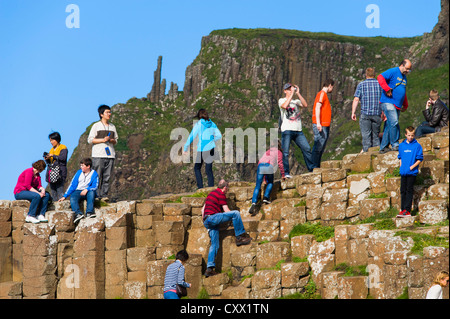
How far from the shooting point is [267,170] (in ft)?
62.4

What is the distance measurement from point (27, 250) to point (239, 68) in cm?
13110

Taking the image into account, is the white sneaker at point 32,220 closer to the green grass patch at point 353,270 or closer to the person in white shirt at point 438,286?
the green grass patch at point 353,270

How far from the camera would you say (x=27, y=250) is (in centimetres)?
1866

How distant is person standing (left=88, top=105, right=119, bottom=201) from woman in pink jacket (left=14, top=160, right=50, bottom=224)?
167 centimetres

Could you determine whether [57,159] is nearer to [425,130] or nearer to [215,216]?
[215,216]

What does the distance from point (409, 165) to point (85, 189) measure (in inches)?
340

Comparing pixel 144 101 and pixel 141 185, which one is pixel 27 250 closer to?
pixel 141 185

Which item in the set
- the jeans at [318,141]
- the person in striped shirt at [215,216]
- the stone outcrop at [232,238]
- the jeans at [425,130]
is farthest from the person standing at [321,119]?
→ the person in striped shirt at [215,216]

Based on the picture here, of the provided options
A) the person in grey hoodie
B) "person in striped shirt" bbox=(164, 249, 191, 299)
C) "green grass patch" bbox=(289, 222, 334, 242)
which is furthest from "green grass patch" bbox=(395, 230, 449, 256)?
the person in grey hoodie

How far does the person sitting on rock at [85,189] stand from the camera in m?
18.9

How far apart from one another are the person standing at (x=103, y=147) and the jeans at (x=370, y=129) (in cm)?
739

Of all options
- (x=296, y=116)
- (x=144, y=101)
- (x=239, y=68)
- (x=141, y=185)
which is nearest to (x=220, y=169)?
(x=141, y=185)

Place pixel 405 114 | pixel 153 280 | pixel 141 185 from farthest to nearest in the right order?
pixel 141 185 < pixel 405 114 < pixel 153 280

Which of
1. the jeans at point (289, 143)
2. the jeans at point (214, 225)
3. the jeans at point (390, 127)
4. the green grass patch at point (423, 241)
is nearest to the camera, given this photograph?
the green grass patch at point (423, 241)
